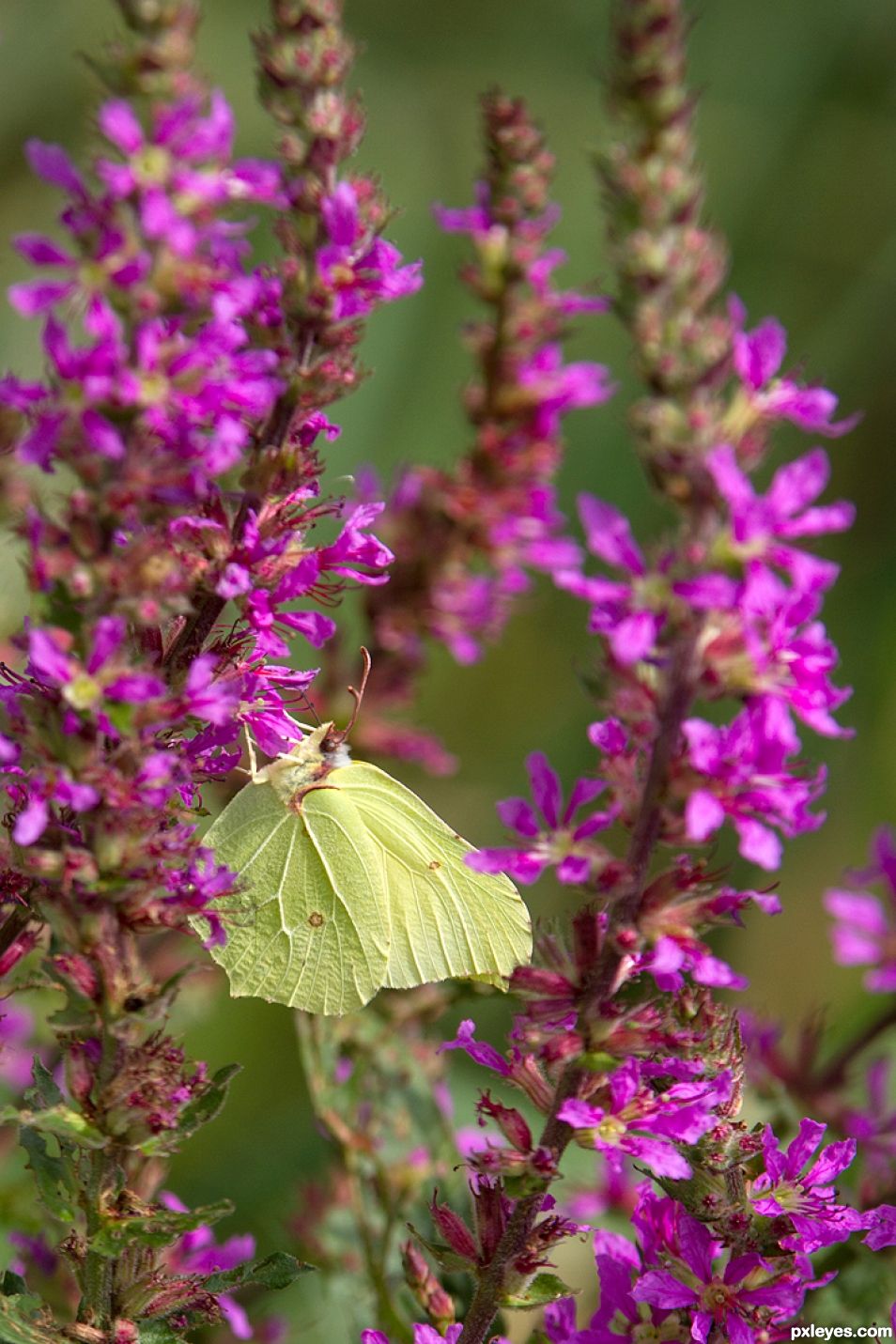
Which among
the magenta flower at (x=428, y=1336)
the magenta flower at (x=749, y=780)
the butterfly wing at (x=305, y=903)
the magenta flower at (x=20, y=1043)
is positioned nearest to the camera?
the magenta flower at (x=749, y=780)

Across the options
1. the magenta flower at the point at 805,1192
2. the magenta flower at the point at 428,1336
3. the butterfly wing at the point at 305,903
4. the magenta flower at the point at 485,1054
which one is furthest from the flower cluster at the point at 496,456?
the magenta flower at the point at 428,1336

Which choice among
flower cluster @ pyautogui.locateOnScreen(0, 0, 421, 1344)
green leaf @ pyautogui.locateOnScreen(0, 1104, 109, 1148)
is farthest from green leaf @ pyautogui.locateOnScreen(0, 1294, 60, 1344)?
green leaf @ pyautogui.locateOnScreen(0, 1104, 109, 1148)

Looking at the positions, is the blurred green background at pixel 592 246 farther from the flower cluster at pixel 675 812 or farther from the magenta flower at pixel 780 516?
the magenta flower at pixel 780 516

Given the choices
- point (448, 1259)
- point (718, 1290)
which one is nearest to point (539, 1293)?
point (448, 1259)

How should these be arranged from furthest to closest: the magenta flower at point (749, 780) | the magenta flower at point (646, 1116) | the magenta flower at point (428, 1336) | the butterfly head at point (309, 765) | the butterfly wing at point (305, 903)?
the butterfly head at point (309, 765), the butterfly wing at point (305, 903), the magenta flower at point (428, 1336), the magenta flower at point (646, 1116), the magenta flower at point (749, 780)

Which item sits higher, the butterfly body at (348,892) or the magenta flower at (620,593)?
the magenta flower at (620,593)

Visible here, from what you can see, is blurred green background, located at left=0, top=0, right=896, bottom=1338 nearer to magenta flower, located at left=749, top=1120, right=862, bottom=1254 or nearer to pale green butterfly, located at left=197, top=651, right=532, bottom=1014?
pale green butterfly, located at left=197, top=651, right=532, bottom=1014

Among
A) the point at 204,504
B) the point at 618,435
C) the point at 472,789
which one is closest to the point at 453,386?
the point at 618,435

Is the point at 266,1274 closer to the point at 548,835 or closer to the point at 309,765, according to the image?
the point at 548,835
